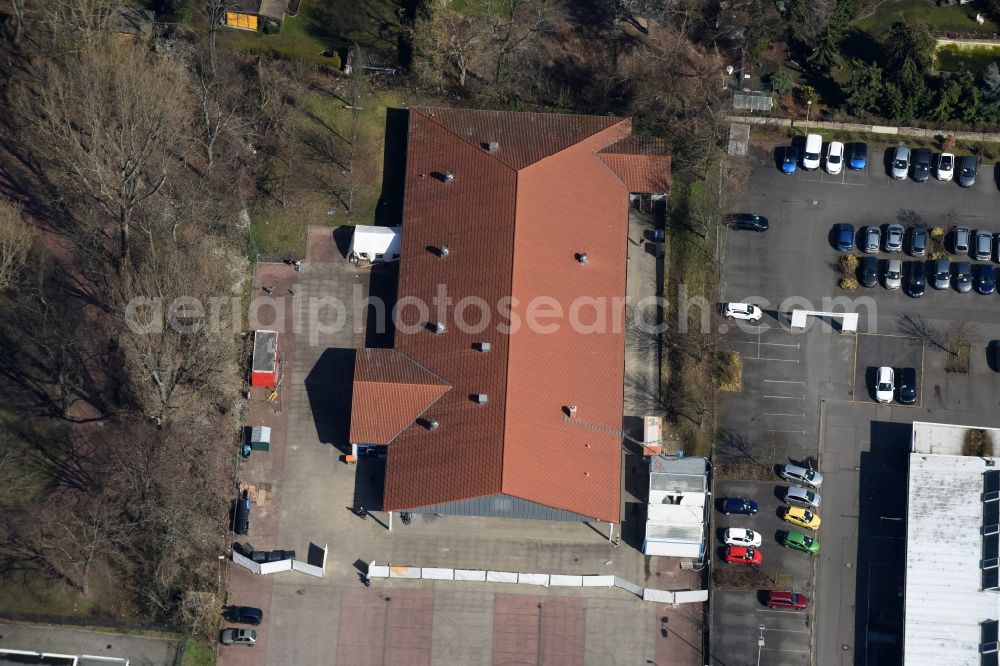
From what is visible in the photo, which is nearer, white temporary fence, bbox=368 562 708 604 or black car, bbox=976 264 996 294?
white temporary fence, bbox=368 562 708 604

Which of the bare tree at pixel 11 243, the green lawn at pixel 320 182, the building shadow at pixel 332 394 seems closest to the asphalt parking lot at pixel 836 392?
the building shadow at pixel 332 394

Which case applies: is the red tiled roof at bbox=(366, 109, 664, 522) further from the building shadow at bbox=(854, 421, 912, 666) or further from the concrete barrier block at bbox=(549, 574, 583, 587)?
the building shadow at bbox=(854, 421, 912, 666)

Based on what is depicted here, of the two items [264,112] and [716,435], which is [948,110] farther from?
[264,112]

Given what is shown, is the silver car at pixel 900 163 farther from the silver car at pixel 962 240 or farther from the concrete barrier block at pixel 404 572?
the concrete barrier block at pixel 404 572

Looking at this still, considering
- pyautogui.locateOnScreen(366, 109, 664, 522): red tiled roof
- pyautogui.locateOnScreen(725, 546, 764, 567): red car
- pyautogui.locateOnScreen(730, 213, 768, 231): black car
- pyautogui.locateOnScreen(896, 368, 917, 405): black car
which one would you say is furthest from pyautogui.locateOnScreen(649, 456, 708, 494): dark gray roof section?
pyautogui.locateOnScreen(730, 213, 768, 231): black car

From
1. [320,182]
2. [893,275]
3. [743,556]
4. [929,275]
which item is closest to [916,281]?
[929,275]

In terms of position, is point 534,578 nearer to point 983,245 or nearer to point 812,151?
point 812,151

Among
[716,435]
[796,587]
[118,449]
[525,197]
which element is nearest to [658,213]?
[525,197]
